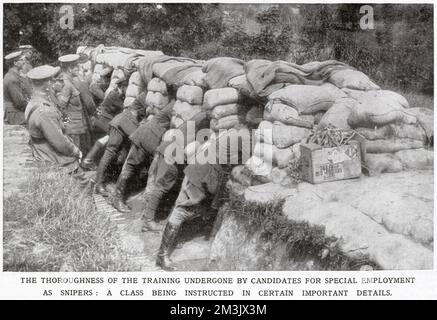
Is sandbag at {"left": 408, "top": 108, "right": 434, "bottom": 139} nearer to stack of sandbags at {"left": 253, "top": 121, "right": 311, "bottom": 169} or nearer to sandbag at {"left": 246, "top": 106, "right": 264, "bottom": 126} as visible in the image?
stack of sandbags at {"left": 253, "top": 121, "right": 311, "bottom": 169}

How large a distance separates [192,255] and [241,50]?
17.7 feet

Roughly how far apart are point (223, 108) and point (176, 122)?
0.71 metres

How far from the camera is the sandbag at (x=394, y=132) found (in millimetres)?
3436

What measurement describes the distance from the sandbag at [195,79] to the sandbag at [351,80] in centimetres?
116

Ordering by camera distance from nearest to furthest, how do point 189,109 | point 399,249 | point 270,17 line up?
1. point 399,249
2. point 189,109
3. point 270,17

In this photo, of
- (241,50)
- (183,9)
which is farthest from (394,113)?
(183,9)

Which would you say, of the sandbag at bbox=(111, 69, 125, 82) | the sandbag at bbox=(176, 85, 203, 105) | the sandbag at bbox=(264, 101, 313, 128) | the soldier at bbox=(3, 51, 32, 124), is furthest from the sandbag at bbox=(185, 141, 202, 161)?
the soldier at bbox=(3, 51, 32, 124)

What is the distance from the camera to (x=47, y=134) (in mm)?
4090

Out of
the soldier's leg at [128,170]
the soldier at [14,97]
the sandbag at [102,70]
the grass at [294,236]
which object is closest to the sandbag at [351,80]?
the grass at [294,236]

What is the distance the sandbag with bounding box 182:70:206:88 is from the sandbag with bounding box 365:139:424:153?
168 cm

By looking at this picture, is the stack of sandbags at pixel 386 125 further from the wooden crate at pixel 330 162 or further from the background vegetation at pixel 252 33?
the background vegetation at pixel 252 33

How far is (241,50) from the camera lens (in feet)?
28.0

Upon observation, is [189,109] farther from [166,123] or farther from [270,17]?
[270,17]

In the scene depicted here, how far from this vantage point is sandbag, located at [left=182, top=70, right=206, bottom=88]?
4.45 meters
